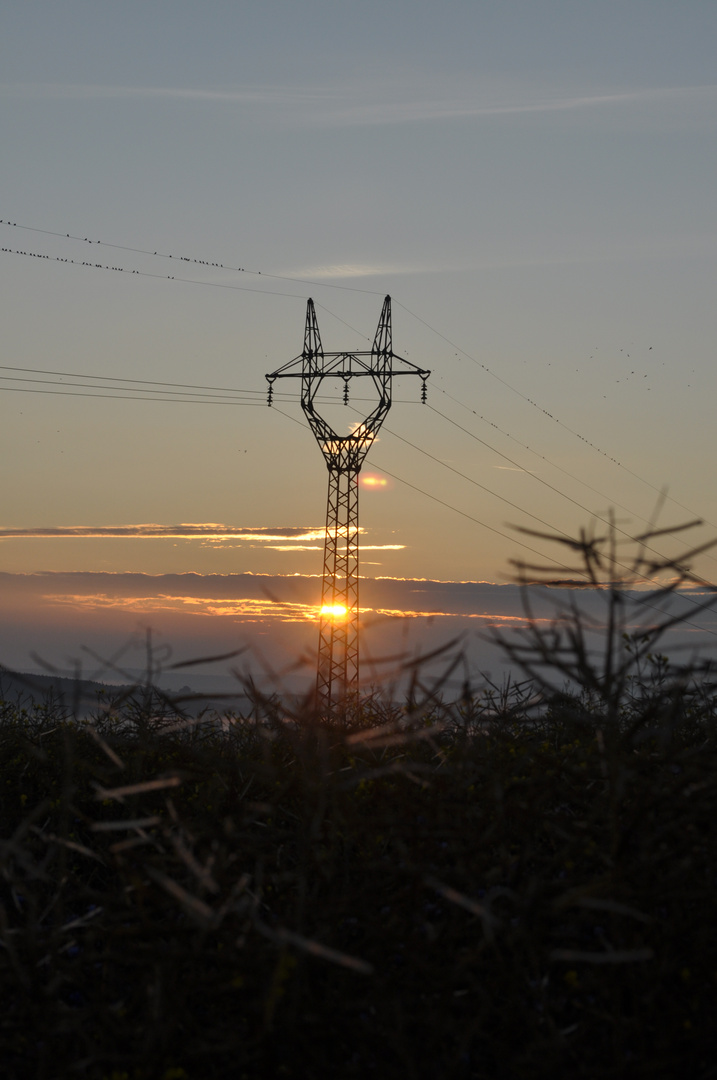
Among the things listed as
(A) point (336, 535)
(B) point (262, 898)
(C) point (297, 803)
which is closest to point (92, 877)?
(C) point (297, 803)

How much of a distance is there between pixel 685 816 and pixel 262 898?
9.85 ft

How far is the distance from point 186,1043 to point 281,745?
18.2ft

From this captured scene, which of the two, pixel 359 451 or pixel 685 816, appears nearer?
pixel 685 816

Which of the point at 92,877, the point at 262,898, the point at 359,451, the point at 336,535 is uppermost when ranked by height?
the point at 359,451

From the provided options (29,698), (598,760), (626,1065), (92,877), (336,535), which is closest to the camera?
(626,1065)

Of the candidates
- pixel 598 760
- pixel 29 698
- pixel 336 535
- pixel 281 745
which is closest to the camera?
pixel 598 760

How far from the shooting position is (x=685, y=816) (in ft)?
19.4

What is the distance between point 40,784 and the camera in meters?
11.5

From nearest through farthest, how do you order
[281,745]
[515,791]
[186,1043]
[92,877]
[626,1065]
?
[626,1065] → [186,1043] → [515,791] → [92,877] → [281,745]

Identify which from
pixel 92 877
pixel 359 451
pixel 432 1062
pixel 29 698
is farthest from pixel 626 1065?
pixel 359 451

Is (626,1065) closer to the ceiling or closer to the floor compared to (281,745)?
closer to the floor

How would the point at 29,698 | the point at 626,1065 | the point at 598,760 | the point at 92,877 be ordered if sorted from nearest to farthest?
the point at 626,1065
the point at 598,760
the point at 92,877
the point at 29,698

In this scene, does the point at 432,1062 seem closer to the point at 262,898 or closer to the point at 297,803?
the point at 262,898

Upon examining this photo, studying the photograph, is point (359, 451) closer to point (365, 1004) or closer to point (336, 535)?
point (336, 535)
